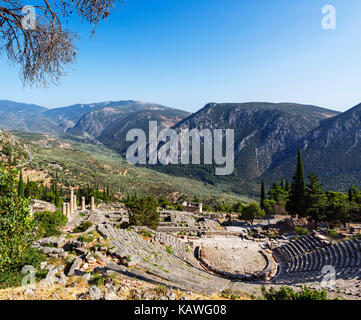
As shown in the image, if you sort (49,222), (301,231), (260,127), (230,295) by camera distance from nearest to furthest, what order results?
(230,295) < (49,222) < (301,231) < (260,127)

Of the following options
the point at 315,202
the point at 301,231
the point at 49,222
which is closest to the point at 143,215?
the point at 49,222

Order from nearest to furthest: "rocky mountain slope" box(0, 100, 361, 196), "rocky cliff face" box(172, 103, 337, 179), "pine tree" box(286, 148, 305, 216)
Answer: "pine tree" box(286, 148, 305, 216)
"rocky mountain slope" box(0, 100, 361, 196)
"rocky cliff face" box(172, 103, 337, 179)

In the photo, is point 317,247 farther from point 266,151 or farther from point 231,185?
point 266,151

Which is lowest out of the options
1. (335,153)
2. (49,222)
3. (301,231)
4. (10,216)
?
(301,231)

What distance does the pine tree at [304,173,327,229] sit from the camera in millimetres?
28047

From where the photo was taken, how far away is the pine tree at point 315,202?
28047 millimetres

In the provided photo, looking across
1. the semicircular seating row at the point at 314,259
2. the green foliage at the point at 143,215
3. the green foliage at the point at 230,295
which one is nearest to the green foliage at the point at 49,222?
the green foliage at the point at 143,215

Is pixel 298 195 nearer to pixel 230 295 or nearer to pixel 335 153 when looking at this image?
pixel 230 295

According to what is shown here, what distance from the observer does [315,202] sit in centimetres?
2873

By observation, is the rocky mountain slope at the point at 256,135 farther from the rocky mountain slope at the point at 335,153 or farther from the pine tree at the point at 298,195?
the pine tree at the point at 298,195

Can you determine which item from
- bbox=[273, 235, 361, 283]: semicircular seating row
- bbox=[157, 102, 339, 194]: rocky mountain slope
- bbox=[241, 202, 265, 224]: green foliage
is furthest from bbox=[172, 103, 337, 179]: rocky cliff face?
bbox=[273, 235, 361, 283]: semicircular seating row

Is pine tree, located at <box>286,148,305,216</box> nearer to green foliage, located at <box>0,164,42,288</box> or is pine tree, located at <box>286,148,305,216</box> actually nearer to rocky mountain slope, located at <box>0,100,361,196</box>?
green foliage, located at <box>0,164,42,288</box>

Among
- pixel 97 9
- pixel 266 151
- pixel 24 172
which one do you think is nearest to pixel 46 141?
pixel 24 172
